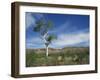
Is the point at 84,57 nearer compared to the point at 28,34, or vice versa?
the point at 28,34

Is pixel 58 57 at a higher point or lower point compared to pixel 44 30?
lower

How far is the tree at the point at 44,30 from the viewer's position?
6.88 ft

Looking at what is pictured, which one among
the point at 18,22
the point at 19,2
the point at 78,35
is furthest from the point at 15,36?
the point at 78,35

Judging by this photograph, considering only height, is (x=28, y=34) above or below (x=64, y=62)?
above

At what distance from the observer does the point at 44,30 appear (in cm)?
212

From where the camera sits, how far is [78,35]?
2.26m

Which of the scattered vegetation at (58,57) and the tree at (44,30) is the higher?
the tree at (44,30)

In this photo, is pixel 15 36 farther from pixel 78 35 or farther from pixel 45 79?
pixel 78 35

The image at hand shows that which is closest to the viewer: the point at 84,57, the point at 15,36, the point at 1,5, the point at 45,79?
the point at 1,5

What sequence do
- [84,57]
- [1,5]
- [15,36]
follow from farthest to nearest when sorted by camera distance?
1. [84,57]
2. [15,36]
3. [1,5]

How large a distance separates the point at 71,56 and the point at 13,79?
572 mm

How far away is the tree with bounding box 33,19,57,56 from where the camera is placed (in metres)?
2.10

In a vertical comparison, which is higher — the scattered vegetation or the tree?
the tree

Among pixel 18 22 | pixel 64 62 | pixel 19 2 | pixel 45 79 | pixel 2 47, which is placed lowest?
pixel 45 79
